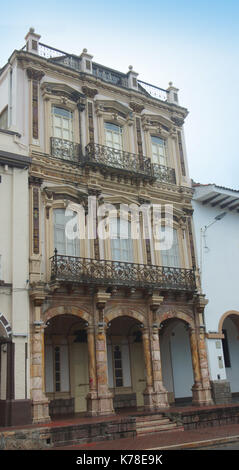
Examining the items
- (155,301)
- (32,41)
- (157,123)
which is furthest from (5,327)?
(157,123)

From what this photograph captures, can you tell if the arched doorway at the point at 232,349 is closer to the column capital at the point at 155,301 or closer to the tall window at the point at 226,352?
the tall window at the point at 226,352

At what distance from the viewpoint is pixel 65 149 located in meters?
18.4

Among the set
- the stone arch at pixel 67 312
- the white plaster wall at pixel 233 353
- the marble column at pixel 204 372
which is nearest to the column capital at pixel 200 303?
the marble column at pixel 204 372

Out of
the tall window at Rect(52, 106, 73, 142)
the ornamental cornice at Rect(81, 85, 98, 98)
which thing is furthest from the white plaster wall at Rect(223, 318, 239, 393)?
the ornamental cornice at Rect(81, 85, 98, 98)

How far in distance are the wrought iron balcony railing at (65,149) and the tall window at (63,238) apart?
2.10 metres

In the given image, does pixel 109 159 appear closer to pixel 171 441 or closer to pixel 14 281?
pixel 14 281

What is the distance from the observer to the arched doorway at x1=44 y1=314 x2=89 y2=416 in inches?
702

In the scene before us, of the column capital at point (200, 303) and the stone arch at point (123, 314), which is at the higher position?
the column capital at point (200, 303)

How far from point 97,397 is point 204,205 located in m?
9.92

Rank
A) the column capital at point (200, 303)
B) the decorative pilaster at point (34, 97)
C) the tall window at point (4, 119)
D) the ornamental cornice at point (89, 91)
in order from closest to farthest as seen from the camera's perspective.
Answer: the decorative pilaster at point (34, 97), the tall window at point (4, 119), the column capital at point (200, 303), the ornamental cornice at point (89, 91)

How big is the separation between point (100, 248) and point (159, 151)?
19.5 ft

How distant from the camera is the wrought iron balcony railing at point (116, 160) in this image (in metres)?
18.5

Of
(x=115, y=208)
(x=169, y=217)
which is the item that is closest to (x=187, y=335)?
(x=169, y=217)

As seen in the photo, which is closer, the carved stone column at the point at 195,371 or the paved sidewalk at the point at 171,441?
the paved sidewalk at the point at 171,441
